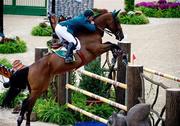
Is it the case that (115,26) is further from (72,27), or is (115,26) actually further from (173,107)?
(173,107)

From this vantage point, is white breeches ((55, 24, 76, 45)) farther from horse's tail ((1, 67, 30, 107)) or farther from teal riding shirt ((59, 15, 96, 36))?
horse's tail ((1, 67, 30, 107))

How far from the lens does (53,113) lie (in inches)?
436

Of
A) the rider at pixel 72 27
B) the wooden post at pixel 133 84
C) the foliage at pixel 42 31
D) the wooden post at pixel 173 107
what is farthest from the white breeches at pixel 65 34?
the foliage at pixel 42 31

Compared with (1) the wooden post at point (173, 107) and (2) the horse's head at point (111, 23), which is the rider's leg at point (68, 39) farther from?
(1) the wooden post at point (173, 107)

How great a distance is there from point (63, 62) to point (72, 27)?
0.63 meters

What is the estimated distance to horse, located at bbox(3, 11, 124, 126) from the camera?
9.67 m

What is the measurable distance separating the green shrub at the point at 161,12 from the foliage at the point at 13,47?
39.2 ft

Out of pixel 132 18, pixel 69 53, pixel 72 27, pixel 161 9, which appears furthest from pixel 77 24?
pixel 161 9

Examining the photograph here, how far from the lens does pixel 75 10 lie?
1708 centimetres

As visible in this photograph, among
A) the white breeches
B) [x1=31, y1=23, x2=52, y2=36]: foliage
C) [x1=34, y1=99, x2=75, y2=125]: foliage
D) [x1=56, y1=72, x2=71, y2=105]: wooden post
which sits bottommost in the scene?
[x1=34, y1=99, x2=75, y2=125]: foliage

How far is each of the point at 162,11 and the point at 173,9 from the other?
632 mm

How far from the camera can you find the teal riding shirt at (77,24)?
31.4ft

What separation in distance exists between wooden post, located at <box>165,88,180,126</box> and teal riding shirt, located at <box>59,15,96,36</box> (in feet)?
8.58

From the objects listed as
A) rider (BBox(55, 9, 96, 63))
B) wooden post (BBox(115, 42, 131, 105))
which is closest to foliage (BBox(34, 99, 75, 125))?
wooden post (BBox(115, 42, 131, 105))
